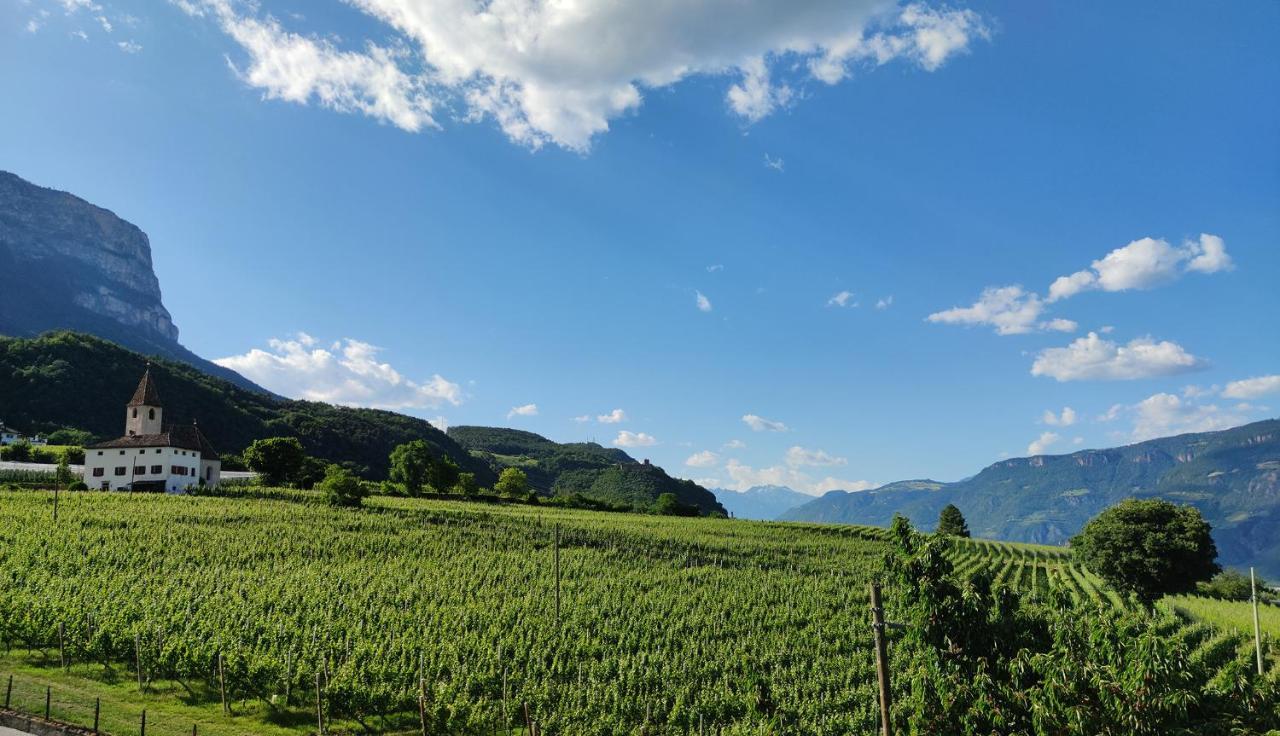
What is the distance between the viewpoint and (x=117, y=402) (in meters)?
118

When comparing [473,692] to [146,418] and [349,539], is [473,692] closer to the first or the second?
[349,539]

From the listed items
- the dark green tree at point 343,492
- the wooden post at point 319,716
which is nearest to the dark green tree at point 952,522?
the dark green tree at point 343,492

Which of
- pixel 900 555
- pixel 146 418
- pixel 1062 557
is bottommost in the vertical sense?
pixel 1062 557

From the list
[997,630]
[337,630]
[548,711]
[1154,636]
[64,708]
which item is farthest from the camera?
[337,630]

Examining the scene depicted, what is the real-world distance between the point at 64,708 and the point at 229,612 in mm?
10655

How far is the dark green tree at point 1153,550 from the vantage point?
50.5 meters

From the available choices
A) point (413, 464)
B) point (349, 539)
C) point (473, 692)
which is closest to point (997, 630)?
point (473, 692)

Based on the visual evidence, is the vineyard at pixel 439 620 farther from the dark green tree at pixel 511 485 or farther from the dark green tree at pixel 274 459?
the dark green tree at pixel 511 485

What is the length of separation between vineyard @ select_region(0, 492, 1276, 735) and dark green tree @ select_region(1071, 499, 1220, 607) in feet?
10.2

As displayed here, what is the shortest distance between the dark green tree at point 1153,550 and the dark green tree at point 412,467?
7797 cm

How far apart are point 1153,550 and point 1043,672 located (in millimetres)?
43268

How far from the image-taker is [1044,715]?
16.3 meters

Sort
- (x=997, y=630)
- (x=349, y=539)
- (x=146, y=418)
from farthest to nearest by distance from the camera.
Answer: (x=146, y=418) < (x=349, y=539) < (x=997, y=630)

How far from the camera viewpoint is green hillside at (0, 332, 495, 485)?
366ft
